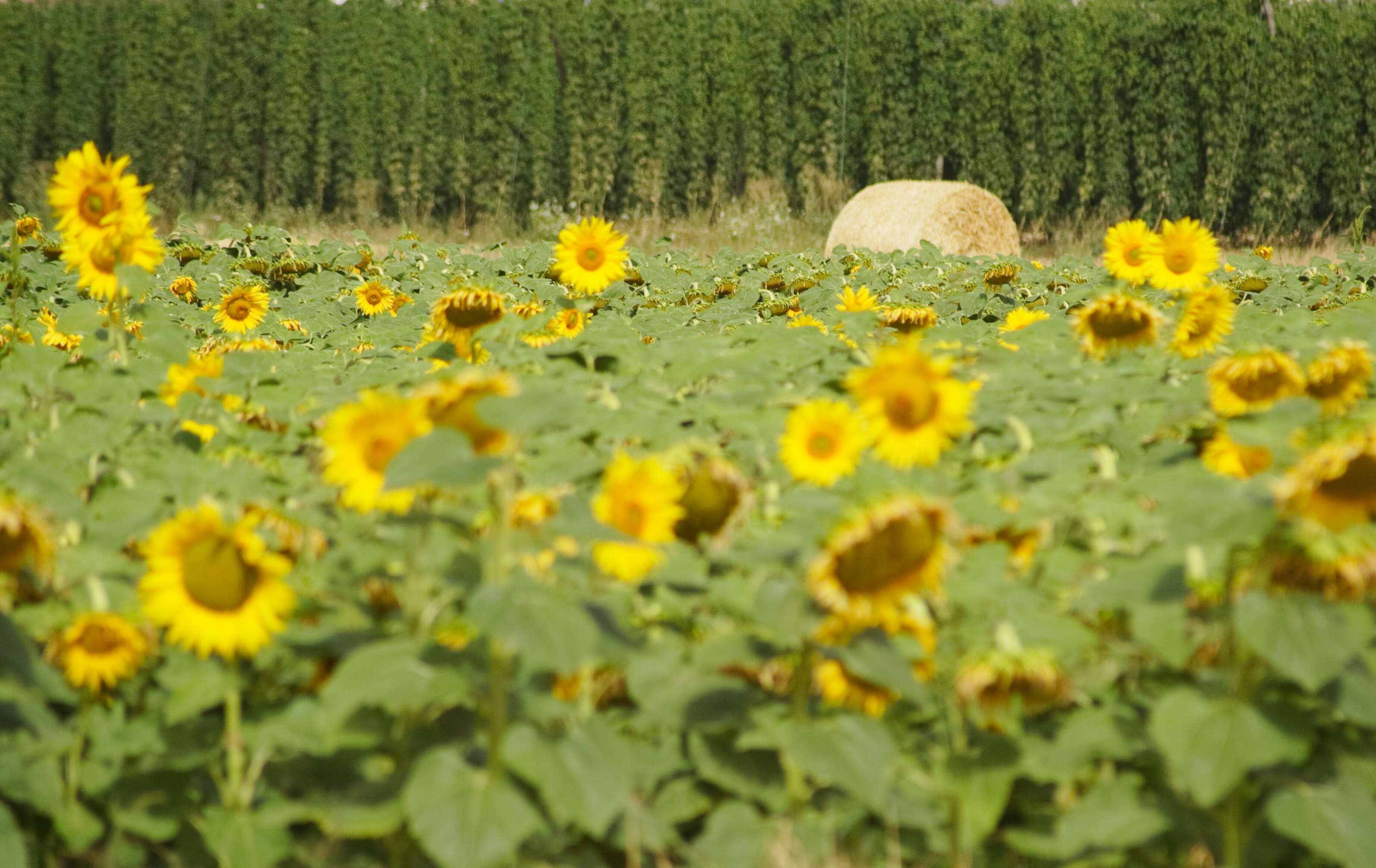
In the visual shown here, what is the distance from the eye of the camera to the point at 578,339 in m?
2.75

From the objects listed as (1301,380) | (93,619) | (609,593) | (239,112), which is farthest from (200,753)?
(239,112)

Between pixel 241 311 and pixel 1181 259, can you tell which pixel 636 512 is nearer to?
pixel 1181 259

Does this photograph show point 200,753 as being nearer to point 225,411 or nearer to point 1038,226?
point 225,411

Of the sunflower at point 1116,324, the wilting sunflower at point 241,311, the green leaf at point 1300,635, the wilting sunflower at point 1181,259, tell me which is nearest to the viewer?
the green leaf at point 1300,635

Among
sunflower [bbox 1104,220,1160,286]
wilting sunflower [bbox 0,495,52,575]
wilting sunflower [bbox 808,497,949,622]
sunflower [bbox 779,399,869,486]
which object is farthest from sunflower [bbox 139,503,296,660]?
sunflower [bbox 1104,220,1160,286]

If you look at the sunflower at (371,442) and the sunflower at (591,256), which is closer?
the sunflower at (371,442)

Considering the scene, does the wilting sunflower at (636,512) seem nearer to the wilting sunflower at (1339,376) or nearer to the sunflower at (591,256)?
the wilting sunflower at (1339,376)

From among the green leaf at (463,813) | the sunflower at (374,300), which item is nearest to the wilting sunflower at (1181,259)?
the green leaf at (463,813)

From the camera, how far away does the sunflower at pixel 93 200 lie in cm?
269

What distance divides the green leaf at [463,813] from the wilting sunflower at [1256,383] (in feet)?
4.83

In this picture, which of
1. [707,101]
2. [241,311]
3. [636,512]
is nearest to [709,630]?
[636,512]

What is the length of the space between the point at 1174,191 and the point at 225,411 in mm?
19110

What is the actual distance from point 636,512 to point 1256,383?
3.97 ft

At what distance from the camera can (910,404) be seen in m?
1.90
